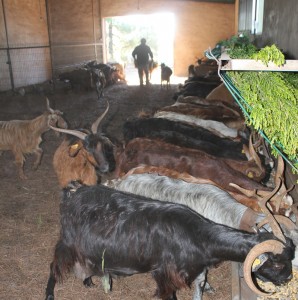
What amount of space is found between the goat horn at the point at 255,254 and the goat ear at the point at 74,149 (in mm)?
3650

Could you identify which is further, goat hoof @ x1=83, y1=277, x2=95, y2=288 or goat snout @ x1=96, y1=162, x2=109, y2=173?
goat snout @ x1=96, y1=162, x2=109, y2=173

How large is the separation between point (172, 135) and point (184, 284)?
13.4 feet

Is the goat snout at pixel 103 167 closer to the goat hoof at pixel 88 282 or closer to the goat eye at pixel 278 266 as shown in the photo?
the goat hoof at pixel 88 282

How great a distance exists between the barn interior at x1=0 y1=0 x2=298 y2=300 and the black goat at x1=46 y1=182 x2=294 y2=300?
0.76 m

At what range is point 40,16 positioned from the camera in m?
20.9

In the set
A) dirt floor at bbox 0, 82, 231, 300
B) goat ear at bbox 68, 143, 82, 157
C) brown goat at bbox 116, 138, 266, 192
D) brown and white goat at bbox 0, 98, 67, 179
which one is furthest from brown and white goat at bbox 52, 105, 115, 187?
brown and white goat at bbox 0, 98, 67, 179

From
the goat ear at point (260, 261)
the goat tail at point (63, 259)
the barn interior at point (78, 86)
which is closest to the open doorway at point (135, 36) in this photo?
the barn interior at point (78, 86)

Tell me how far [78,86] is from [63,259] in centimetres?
1688

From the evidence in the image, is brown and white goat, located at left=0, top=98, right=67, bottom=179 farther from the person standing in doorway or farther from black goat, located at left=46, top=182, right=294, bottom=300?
the person standing in doorway

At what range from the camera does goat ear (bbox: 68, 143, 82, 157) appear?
20.1 feet

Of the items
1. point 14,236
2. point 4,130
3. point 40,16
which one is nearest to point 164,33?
point 40,16

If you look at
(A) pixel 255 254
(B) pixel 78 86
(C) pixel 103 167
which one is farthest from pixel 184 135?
(B) pixel 78 86

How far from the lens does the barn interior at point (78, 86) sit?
497 cm

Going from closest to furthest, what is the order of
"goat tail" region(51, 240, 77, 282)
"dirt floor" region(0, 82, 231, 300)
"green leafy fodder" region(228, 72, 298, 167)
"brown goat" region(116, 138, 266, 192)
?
"green leafy fodder" region(228, 72, 298, 167), "goat tail" region(51, 240, 77, 282), "dirt floor" region(0, 82, 231, 300), "brown goat" region(116, 138, 266, 192)
